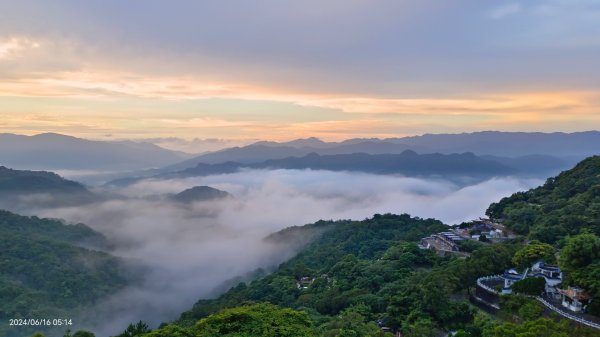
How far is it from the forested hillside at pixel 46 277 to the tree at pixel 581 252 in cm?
3294

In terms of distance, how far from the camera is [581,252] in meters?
16.1

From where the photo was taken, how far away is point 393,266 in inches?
979

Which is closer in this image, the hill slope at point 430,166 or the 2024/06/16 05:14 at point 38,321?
the 2024/06/16 05:14 at point 38,321

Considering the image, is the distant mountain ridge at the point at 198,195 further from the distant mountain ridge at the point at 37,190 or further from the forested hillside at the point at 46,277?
the forested hillside at the point at 46,277

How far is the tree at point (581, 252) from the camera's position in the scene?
15953 mm

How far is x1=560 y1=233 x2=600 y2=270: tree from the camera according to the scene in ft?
52.3

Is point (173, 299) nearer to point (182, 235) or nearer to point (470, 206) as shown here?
point (182, 235)

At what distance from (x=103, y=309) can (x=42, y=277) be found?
20.5 ft

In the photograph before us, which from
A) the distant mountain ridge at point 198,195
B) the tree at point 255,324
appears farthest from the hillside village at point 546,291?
the distant mountain ridge at point 198,195

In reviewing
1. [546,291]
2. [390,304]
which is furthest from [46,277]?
[546,291]

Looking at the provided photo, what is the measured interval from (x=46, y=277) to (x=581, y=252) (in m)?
42.9

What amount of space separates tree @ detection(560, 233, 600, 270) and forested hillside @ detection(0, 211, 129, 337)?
32936 millimetres

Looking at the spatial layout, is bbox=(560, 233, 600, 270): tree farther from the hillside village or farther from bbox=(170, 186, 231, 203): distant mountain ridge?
bbox=(170, 186, 231, 203): distant mountain ridge

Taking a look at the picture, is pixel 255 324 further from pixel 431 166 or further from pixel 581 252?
pixel 431 166
